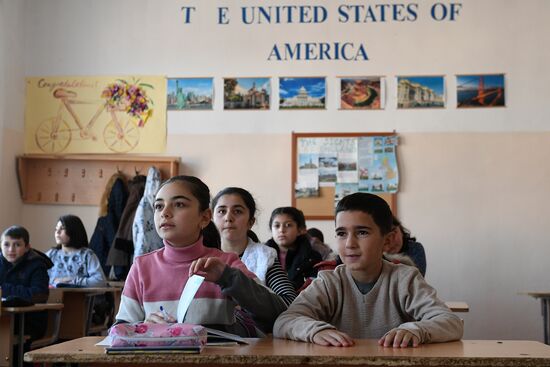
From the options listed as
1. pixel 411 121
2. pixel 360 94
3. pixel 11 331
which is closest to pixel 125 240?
pixel 11 331

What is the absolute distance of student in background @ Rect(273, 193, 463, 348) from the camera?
2061 millimetres

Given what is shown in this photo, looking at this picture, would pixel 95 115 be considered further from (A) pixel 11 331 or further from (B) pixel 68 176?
(A) pixel 11 331

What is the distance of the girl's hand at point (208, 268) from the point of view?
188 centimetres

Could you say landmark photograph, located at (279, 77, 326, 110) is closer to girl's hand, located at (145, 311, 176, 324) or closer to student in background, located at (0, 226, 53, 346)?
student in background, located at (0, 226, 53, 346)

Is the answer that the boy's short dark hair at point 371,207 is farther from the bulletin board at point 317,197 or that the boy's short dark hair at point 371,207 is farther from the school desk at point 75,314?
the bulletin board at point 317,197

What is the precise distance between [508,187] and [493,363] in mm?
5423

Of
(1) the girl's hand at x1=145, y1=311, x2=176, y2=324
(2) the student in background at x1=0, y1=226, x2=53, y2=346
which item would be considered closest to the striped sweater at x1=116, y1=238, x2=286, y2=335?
(1) the girl's hand at x1=145, y1=311, x2=176, y2=324

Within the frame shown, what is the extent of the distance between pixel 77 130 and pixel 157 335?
5774mm

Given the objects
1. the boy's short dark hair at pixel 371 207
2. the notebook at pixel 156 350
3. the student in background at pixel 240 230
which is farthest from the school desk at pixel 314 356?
the student in background at pixel 240 230

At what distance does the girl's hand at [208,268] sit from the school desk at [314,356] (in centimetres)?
23

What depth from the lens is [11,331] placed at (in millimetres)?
4680

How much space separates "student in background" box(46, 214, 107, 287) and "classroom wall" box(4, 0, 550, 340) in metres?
1.19

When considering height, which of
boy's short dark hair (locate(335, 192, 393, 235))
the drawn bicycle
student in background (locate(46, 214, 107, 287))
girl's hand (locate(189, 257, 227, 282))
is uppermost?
the drawn bicycle

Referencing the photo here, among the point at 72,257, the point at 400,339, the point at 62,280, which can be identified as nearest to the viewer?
the point at 400,339
